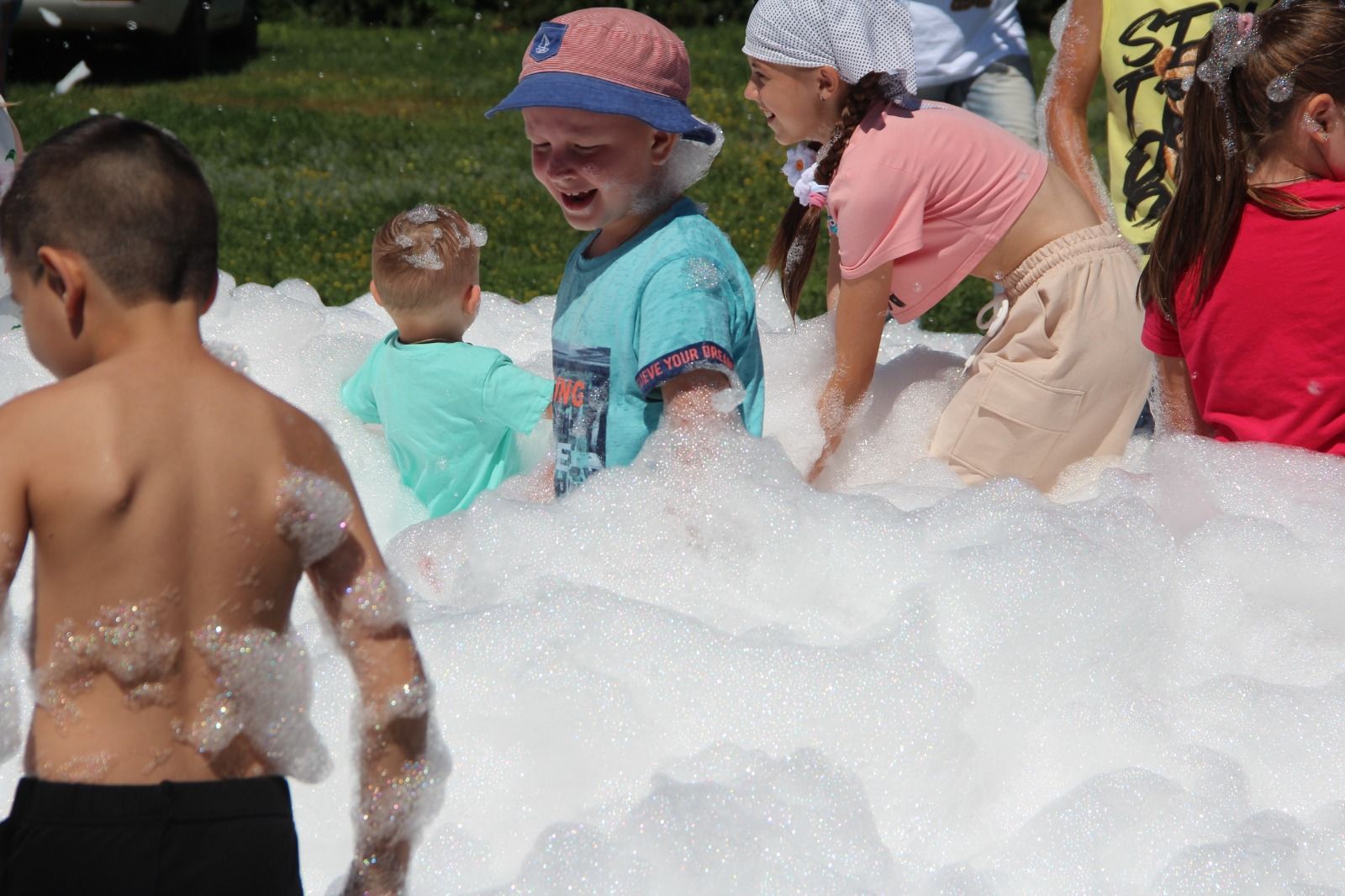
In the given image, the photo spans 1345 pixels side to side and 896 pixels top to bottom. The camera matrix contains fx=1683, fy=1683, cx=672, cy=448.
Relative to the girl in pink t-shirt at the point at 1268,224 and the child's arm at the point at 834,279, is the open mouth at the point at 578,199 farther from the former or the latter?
the girl in pink t-shirt at the point at 1268,224

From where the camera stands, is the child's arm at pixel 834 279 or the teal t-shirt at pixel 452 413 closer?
the teal t-shirt at pixel 452 413

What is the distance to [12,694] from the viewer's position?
1.98m

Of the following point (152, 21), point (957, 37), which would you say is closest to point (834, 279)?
point (957, 37)

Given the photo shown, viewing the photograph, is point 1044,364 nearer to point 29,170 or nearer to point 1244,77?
point 1244,77

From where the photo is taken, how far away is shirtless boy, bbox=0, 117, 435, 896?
181cm

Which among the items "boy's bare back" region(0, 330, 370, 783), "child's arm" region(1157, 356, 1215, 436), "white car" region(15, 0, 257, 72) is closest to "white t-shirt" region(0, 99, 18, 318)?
"boy's bare back" region(0, 330, 370, 783)

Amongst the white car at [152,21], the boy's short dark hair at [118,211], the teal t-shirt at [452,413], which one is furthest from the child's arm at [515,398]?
the white car at [152,21]

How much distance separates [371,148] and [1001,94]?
4.97m

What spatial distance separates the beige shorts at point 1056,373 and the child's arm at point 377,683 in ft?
6.04

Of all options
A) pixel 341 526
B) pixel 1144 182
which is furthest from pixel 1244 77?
pixel 341 526

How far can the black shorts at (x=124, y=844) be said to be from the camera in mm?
1826

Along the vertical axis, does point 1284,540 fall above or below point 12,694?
below

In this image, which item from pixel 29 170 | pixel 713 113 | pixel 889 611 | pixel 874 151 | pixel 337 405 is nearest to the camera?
pixel 29 170

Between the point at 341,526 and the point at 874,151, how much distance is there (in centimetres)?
182
